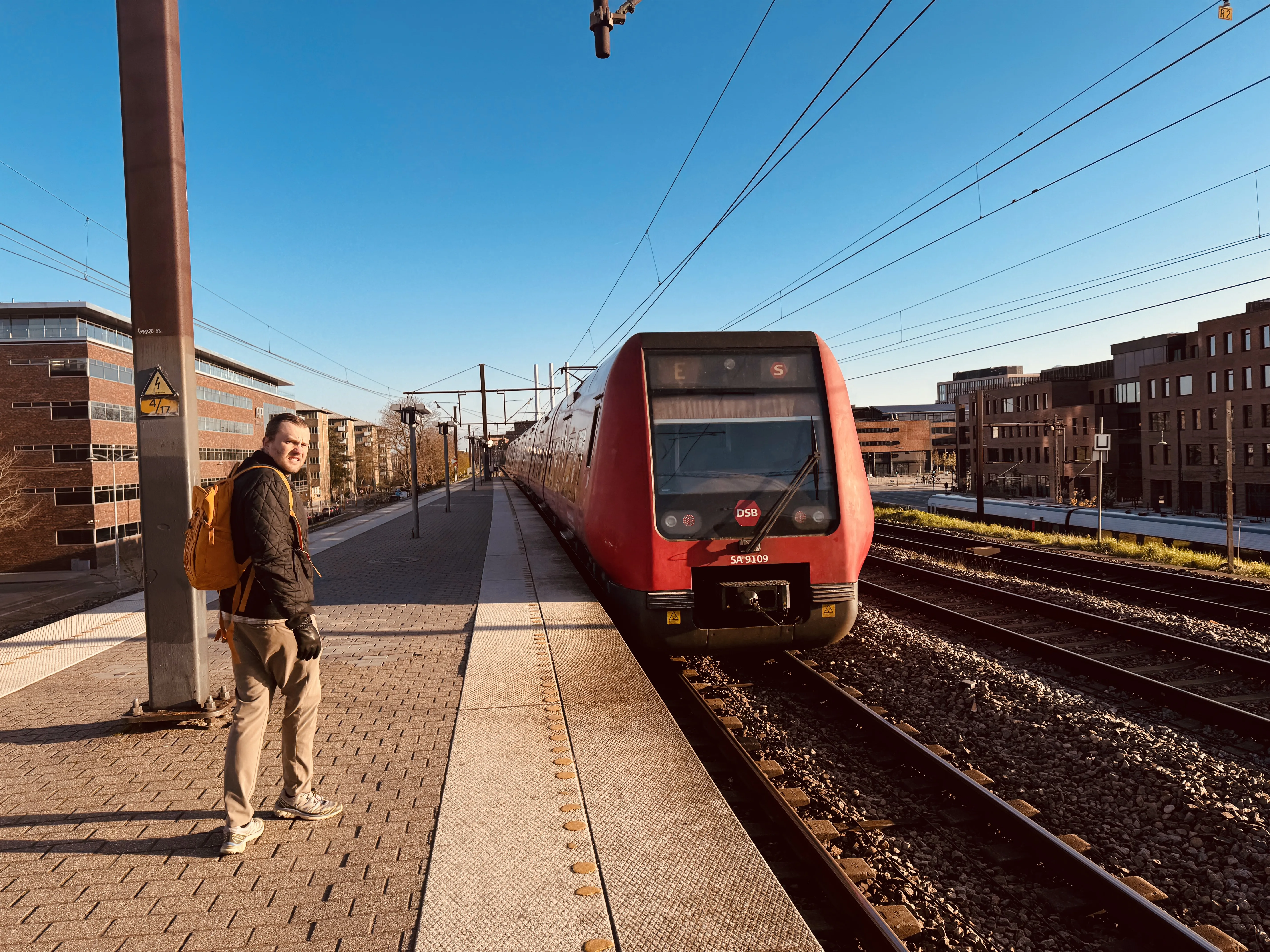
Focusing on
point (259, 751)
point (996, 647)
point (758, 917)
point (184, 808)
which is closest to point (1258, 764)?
point (996, 647)

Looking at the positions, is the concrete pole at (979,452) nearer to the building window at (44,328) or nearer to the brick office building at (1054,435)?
the brick office building at (1054,435)

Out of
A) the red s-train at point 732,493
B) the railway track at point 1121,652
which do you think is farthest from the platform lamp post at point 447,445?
the red s-train at point 732,493

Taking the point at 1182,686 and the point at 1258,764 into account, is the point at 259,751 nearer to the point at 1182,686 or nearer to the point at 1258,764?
the point at 1258,764

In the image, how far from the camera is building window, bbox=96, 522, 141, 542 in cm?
4450

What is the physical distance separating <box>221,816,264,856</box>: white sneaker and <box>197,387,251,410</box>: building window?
57486 mm

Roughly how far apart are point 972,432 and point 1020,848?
86660 mm

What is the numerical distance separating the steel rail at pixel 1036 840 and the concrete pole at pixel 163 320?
148 inches

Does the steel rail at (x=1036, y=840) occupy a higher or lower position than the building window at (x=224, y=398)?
lower

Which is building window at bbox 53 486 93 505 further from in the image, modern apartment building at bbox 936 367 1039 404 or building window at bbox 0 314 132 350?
modern apartment building at bbox 936 367 1039 404

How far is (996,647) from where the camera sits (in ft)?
→ 25.3

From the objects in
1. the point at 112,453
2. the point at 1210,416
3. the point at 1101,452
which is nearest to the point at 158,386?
the point at 1101,452

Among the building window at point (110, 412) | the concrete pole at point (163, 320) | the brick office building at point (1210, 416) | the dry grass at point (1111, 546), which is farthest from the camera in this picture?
the brick office building at point (1210, 416)

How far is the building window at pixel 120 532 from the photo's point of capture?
146 feet

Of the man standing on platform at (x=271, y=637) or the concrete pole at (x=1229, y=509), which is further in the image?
the concrete pole at (x=1229, y=509)
